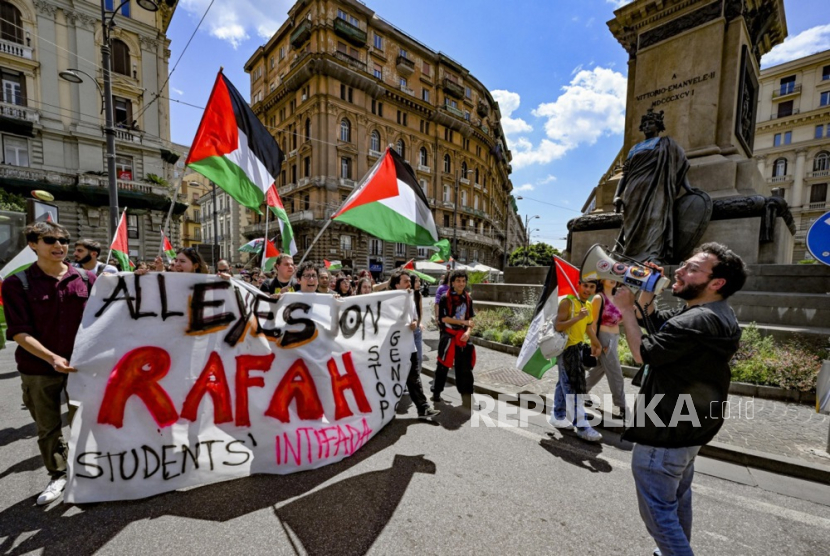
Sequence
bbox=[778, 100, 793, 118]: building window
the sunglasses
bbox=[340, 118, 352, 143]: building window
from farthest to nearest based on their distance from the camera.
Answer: bbox=[778, 100, 793, 118]: building window < bbox=[340, 118, 352, 143]: building window < the sunglasses

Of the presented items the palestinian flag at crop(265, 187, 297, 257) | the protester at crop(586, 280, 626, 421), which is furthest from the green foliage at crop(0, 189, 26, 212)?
the protester at crop(586, 280, 626, 421)

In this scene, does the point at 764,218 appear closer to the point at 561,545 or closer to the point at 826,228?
the point at 826,228

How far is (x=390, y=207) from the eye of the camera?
465 centimetres

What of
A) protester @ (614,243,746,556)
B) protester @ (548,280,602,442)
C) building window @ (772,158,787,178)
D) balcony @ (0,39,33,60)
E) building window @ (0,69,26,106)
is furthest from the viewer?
building window @ (772,158,787,178)

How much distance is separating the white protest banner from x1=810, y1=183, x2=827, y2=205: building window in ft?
193

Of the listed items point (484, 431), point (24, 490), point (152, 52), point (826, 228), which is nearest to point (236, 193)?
point (24, 490)

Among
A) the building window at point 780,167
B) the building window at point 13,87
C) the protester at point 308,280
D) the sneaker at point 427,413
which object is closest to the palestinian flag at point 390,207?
the protester at point 308,280

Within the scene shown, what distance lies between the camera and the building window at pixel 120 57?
26.1 metres

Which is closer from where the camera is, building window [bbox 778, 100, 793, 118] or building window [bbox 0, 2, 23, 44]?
building window [bbox 0, 2, 23, 44]

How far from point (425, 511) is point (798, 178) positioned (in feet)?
194

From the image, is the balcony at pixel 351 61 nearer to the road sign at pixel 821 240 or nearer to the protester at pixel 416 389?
the protester at pixel 416 389

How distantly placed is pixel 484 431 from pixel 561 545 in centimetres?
179

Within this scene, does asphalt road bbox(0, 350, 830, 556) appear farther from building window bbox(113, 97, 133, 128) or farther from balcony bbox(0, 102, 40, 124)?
building window bbox(113, 97, 133, 128)

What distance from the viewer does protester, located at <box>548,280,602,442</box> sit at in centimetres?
403
